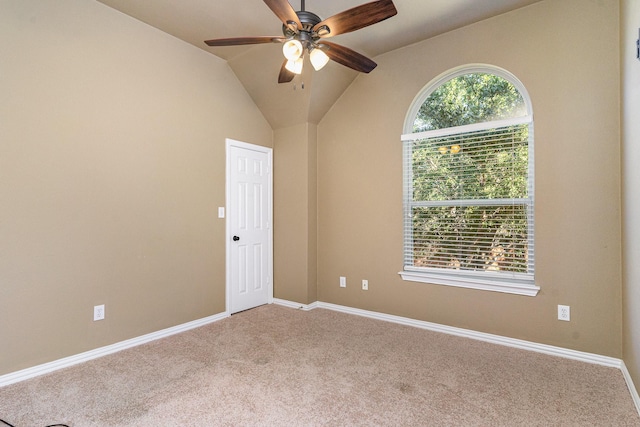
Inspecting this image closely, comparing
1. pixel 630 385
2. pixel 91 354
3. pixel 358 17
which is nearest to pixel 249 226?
pixel 91 354

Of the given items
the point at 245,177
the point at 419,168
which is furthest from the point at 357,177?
the point at 245,177

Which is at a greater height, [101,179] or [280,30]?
[280,30]

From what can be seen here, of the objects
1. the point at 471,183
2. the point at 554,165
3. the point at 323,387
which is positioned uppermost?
the point at 554,165

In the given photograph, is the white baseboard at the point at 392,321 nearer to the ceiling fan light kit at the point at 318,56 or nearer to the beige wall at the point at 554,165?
the beige wall at the point at 554,165

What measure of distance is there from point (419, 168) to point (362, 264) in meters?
1.25

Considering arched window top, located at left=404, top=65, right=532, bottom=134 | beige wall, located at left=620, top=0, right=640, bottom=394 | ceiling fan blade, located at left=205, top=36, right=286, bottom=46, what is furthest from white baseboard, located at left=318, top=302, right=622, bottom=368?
ceiling fan blade, located at left=205, top=36, right=286, bottom=46

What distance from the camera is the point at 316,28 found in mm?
1980

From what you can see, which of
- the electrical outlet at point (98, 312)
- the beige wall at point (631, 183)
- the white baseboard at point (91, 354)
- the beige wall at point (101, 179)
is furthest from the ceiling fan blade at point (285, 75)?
the white baseboard at point (91, 354)

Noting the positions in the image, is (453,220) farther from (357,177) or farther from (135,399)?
(135,399)

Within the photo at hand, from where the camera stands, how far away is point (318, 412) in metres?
1.93

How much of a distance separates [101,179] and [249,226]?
1687mm

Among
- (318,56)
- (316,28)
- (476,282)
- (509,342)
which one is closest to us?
(316,28)

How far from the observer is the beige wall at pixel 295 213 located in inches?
160

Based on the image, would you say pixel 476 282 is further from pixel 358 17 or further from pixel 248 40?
pixel 248 40
